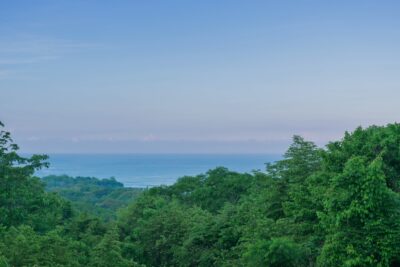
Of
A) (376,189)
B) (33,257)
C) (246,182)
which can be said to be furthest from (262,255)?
(246,182)

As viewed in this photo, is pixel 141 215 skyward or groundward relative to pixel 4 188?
groundward

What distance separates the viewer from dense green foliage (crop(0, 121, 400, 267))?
13.0 meters

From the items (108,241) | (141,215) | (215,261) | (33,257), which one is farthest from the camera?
(141,215)

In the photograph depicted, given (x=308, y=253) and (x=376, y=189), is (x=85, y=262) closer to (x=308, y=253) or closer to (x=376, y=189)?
(x=308, y=253)

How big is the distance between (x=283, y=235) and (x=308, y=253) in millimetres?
1674

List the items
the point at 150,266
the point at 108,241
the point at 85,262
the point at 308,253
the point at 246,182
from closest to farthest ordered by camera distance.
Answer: the point at 308,253, the point at 108,241, the point at 85,262, the point at 150,266, the point at 246,182

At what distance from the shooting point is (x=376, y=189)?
12.8m

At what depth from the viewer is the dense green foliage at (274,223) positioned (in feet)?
42.5

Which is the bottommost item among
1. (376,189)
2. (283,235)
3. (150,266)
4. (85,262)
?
(150,266)

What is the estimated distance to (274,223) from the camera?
1752 cm

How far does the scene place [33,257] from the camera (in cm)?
1427

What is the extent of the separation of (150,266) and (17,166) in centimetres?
875

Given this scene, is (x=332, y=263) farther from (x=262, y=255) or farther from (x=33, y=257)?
(x=33, y=257)

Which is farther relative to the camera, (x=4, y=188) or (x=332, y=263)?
(x=4, y=188)
